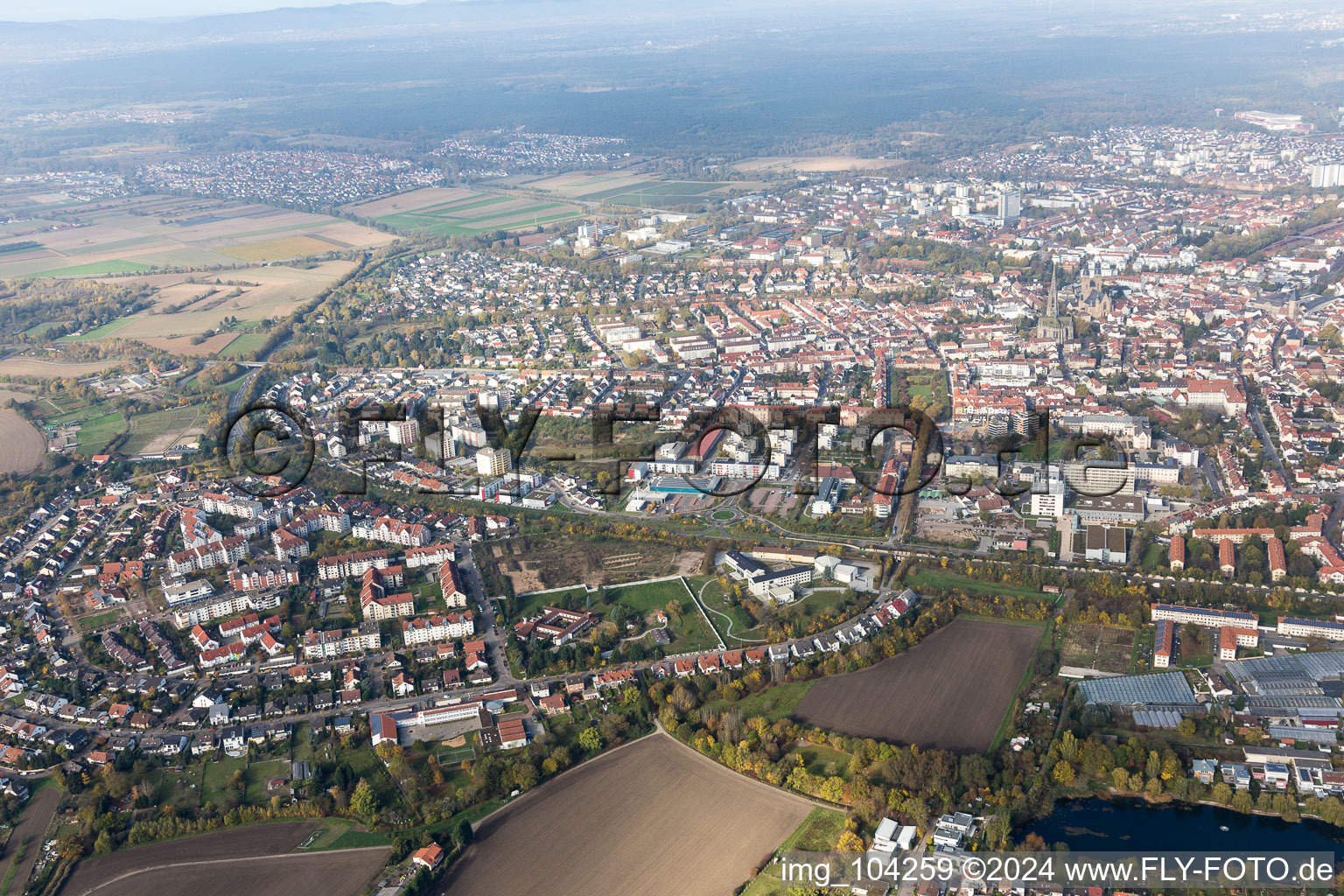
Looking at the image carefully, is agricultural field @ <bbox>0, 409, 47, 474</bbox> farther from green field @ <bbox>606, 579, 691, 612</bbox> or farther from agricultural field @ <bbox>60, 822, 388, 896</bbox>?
agricultural field @ <bbox>60, 822, 388, 896</bbox>

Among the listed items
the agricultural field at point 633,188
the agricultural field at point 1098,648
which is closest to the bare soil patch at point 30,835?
the agricultural field at point 1098,648

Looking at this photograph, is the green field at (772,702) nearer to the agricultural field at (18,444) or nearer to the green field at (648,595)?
the green field at (648,595)

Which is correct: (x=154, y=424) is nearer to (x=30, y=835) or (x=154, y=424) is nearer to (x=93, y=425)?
(x=93, y=425)

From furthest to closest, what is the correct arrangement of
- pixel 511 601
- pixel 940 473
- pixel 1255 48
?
pixel 1255 48
pixel 940 473
pixel 511 601

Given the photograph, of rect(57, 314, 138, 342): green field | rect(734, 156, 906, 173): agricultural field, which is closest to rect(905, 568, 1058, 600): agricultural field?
rect(57, 314, 138, 342): green field

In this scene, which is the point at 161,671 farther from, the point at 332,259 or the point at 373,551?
the point at 332,259

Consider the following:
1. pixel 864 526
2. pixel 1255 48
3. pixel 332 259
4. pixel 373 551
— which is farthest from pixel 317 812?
pixel 1255 48
